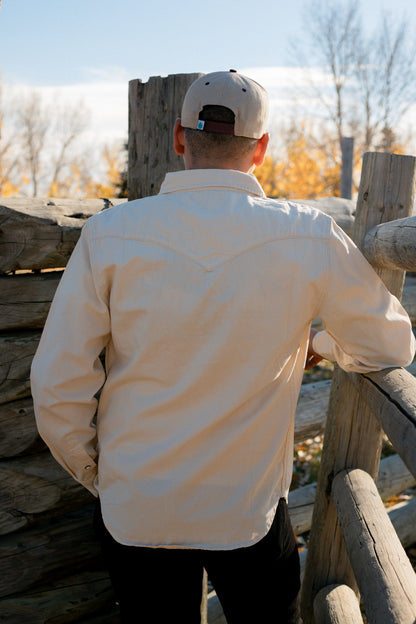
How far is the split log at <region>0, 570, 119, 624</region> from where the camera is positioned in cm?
251

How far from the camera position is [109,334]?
5.95ft

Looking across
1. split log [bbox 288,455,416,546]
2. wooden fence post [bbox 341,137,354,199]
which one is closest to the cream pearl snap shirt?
split log [bbox 288,455,416,546]

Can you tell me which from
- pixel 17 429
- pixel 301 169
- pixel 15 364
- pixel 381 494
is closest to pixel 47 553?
pixel 17 429

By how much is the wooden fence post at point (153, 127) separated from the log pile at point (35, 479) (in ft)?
0.79

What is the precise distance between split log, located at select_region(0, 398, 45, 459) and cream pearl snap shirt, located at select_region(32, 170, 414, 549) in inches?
27.2

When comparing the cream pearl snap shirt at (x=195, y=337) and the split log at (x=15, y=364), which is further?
the split log at (x=15, y=364)

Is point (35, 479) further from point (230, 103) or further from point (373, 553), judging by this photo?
point (230, 103)

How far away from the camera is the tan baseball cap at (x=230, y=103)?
1.70 metres

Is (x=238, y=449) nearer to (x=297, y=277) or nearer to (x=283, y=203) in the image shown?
(x=297, y=277)

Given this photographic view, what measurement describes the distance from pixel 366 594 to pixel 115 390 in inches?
39.5

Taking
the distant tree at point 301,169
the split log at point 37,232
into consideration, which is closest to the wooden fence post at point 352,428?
the split log at point 37,232

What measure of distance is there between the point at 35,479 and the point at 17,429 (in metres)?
0.23

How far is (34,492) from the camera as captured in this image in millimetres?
2521

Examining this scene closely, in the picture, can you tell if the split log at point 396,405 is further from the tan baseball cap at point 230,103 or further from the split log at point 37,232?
the split log at point 37,232
